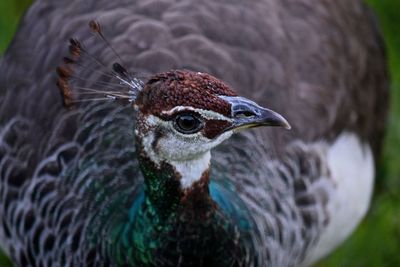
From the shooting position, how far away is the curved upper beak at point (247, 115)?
2.57 meters

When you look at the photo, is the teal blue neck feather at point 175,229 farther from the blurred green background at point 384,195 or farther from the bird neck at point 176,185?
the blurred green background at point 384,195

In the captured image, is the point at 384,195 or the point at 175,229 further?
the point at 384,195

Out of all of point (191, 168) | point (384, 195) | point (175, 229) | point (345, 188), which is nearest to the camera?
point (191, 168)

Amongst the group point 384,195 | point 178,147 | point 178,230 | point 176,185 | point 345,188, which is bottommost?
point 384,195

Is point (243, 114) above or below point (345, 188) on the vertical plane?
above

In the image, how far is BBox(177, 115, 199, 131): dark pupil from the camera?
2.57 meters

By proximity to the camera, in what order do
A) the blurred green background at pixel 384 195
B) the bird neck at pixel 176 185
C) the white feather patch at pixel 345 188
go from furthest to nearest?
the blurred green background at pixel 384 195
the white feather patch at pixel 345 188
the bird neck at pixel 176 185

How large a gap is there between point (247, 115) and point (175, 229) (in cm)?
41

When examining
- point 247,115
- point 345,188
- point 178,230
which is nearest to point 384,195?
point 345,188

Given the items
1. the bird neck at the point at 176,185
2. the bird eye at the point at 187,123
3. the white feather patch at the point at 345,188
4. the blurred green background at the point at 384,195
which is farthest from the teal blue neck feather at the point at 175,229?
the blurred green background at the point at 384,195

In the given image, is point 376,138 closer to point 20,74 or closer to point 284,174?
point 284,174

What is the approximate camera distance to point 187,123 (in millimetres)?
2578

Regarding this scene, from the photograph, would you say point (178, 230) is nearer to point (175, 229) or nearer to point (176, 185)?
point (175, 229)

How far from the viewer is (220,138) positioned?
2611mm
